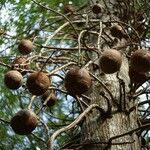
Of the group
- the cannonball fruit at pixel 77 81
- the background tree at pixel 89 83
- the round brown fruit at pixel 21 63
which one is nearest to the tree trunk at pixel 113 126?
the background tree at pixel 89 83

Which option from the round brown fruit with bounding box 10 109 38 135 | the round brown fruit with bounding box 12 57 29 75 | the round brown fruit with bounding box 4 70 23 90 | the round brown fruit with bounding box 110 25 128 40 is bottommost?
the round brown fruit with bounding box 10 109 38 135

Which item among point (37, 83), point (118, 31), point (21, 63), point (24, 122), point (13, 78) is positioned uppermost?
point (118, 31)

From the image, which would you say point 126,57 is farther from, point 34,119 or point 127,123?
point 34,119

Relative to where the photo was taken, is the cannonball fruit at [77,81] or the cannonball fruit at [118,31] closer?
the cannonball fruit at [77,81]

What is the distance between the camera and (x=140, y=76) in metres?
2.33

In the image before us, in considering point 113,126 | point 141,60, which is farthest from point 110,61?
point 113,126

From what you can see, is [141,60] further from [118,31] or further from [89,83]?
[118,31]

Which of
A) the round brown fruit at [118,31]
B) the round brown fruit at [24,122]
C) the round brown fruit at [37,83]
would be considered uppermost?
the round brown fruit at [118,31]

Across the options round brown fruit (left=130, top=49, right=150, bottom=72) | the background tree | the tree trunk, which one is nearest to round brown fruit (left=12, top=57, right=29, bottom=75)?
the background tree

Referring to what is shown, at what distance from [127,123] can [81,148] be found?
41cm

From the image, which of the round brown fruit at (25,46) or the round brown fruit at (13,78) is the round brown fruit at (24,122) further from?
the round brown fruit at (25,46)

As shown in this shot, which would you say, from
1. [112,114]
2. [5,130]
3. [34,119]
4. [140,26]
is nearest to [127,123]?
[112,114]

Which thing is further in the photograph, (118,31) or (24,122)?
(118,31)

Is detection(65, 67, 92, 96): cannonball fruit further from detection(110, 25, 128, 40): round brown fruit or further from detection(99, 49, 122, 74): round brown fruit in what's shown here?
detection(110, 25, 128, 40): round brown fruit
